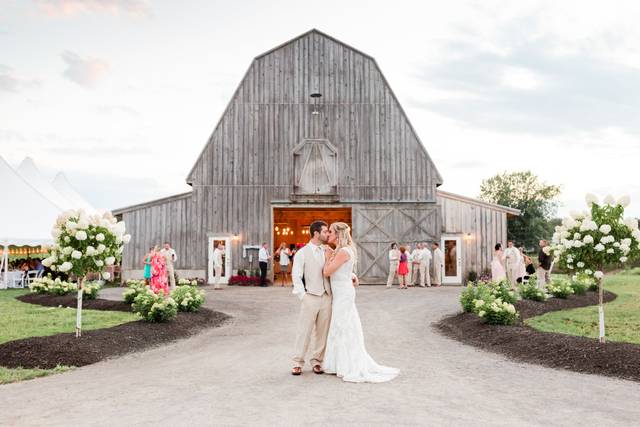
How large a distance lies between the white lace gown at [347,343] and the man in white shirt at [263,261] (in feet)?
49.5

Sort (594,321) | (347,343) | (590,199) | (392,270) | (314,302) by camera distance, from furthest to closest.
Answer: (392,270) < (594,321) < (590,199) < (314,302) < (347,343)

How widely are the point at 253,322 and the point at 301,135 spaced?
12.6 meters

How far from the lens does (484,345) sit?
943 cm

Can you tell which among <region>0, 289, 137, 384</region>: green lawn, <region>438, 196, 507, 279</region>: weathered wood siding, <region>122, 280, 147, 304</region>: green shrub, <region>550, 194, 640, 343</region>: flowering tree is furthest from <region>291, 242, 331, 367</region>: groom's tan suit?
<region>438, 196, 507, 279</region>: weathered wood siding

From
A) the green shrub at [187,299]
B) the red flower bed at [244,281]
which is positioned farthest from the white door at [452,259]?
the green shrub at [187,299]

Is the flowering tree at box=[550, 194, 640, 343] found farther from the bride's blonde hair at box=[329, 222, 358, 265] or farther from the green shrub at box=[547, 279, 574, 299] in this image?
the green shrub at box=[547, 279, 574, 299]

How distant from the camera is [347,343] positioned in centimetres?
705

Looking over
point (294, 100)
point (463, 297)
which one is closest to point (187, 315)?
point (463, 297)

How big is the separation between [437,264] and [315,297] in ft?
55.2

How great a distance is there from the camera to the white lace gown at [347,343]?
22.5 feet

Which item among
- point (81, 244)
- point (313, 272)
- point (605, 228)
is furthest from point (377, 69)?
point (313, 272)

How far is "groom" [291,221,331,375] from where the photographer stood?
7168 millimetres

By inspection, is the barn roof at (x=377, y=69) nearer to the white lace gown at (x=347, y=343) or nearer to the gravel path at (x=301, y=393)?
the gravel path at (x=301, y=393)

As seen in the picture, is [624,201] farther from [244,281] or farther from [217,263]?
[244,281]
